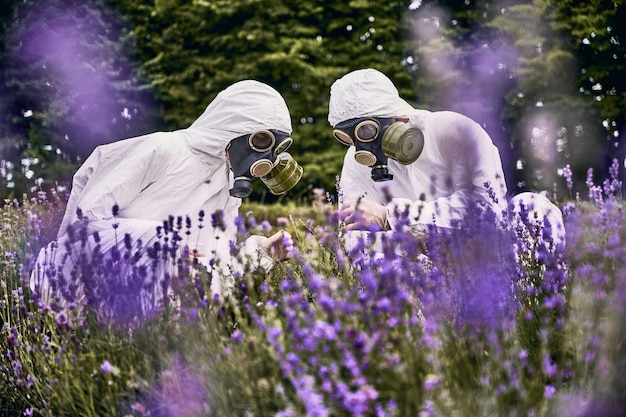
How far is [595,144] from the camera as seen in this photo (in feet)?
34.1

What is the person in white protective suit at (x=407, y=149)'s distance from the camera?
2.93 meters

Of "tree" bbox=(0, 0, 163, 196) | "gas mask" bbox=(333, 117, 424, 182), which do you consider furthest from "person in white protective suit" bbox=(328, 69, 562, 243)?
"tree" bbox=(0, 0, 163, 196)

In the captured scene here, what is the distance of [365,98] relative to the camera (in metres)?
3.12

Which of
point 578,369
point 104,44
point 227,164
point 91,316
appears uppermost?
point 104,44

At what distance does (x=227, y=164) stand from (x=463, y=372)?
1.96 meters

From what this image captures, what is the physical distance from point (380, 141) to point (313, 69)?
7820mm

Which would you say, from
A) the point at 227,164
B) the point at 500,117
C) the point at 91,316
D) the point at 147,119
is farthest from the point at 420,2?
the point at 91,316

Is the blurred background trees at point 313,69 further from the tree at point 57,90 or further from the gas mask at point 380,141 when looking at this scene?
the gas mask at point 380,141

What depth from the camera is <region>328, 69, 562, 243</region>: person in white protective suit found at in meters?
2.93

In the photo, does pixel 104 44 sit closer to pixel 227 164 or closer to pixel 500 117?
pixel 500 117

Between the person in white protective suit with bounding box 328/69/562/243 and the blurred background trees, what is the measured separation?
6.81m

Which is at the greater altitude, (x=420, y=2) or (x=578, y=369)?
(x=420, y=2)

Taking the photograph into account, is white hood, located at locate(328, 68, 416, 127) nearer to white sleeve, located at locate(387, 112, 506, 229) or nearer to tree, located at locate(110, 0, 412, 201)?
white sleeve, located at locate(387, 112, 506, 229)

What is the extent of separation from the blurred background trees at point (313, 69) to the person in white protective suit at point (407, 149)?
22.3ft
